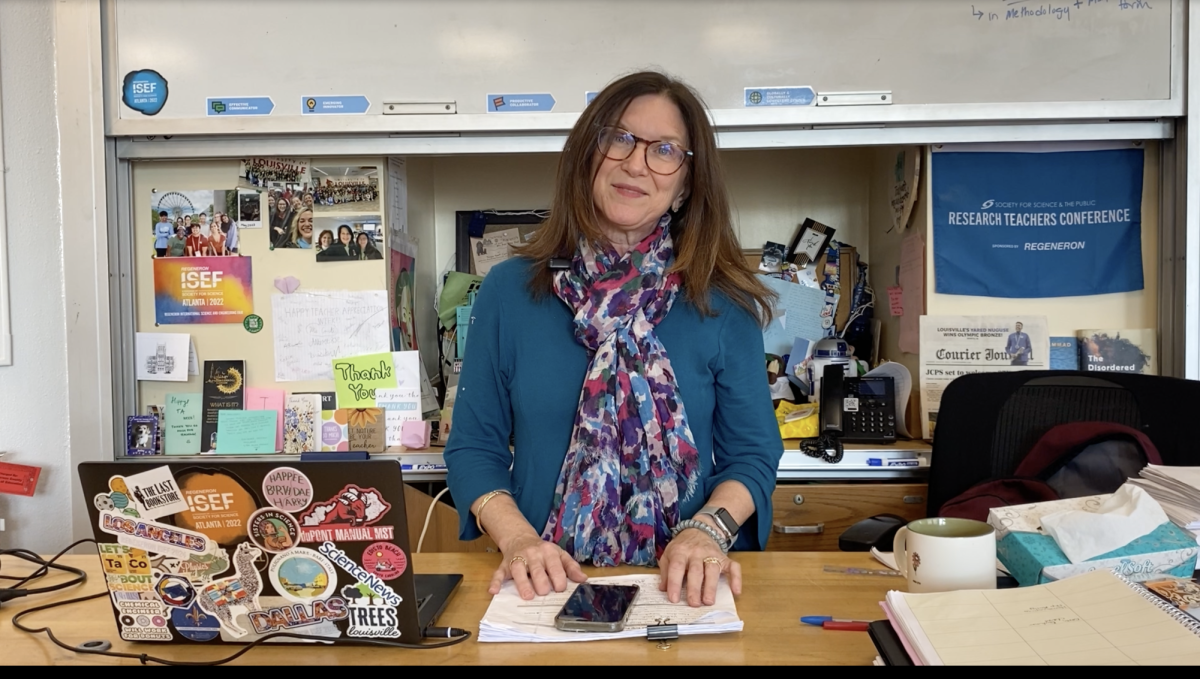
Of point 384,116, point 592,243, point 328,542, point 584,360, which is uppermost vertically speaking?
point 384,116

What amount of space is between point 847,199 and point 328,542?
208 cm

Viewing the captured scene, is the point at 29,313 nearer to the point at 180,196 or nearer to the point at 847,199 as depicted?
the point at 180,196

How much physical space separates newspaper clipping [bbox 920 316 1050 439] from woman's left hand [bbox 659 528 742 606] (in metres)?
1.19

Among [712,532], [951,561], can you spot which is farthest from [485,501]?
[951,561]

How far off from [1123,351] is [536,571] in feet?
5.64

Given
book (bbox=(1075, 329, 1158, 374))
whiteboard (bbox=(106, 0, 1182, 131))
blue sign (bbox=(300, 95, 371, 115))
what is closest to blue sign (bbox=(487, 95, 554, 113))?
whiteboard (bbox=(106, 0, 1182, 131))

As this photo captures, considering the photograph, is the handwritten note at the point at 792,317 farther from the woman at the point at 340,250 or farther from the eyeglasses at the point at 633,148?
the woman at the point at 340,250

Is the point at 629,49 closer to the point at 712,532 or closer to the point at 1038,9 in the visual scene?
the point at 1038,9

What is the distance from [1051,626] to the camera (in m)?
0.77

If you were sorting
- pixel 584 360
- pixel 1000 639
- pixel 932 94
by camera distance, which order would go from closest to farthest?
pixel 1000 639
pixel 584 360
pixel 932 94

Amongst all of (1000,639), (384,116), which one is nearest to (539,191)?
(384,116)

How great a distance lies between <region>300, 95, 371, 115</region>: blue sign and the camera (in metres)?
1.99

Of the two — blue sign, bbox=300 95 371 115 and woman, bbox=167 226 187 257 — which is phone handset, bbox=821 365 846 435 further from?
woman, bbox=167 226 187 257

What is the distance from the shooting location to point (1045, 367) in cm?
205
